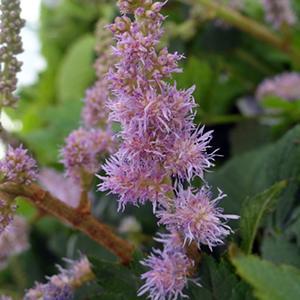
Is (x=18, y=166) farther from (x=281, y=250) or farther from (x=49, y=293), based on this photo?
(x=281, y=250)

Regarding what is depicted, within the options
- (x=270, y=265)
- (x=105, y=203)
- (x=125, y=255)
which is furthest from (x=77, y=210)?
(x=105, y=203)

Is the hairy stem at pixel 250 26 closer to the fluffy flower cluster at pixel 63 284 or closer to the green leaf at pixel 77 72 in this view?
the green leaf at pixel 77 72

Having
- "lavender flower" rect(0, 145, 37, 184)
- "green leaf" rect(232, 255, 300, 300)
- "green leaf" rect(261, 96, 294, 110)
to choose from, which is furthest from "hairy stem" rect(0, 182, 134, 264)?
"green leaf" rect(261, 96, 294, 110)

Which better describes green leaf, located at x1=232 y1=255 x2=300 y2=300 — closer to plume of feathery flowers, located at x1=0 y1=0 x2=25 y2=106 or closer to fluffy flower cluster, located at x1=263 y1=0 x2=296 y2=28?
plume of feathery flowers, located at x1=0 y1=0 x2=25 y2=106

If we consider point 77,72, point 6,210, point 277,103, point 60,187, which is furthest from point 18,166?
point 77,72

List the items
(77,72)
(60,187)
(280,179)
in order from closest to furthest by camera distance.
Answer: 1. (280,179)
2. (60,187)
3. (77,72)

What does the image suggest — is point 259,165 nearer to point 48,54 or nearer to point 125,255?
point 125,255
